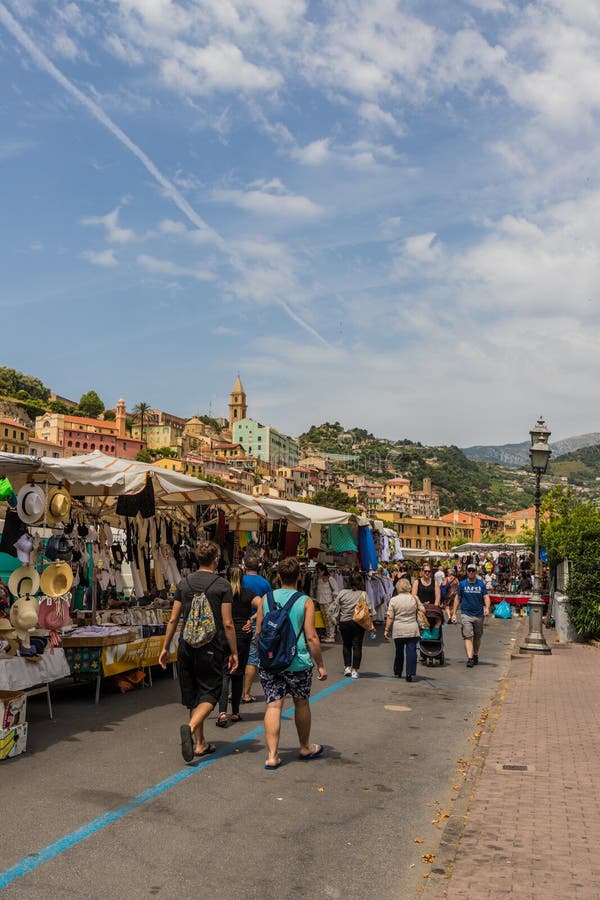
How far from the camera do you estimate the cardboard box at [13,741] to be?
6516 millimetres

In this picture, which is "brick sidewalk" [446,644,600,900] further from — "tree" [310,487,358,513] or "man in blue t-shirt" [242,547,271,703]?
"tree" [310,487,358,513]

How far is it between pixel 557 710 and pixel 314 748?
4.06 meters

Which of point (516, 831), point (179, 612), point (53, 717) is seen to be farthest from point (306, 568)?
point (516, 831)

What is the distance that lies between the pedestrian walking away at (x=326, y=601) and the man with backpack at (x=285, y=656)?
10063 mm

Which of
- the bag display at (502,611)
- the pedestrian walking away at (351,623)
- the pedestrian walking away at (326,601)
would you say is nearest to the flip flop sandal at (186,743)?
the pedestrian walking away at (351,623)

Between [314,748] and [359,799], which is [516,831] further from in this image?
Result: [314,748]

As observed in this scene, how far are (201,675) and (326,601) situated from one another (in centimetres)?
1060

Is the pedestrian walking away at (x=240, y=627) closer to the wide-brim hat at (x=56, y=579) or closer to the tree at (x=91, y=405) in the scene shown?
the wide-brim hat at (x=56, y=579)

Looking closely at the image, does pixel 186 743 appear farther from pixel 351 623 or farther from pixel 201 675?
pixel 351 623

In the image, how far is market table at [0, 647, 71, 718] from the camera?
734cm

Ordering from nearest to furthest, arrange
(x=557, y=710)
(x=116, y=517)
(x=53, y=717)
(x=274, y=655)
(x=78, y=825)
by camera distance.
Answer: (x=78, y=825) < (x=274, y=655) < (x=53, y=717) < (x=557, y=710) < (x=116, y=517)

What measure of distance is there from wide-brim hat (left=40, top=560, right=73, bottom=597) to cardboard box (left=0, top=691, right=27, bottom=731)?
1859 millimetres

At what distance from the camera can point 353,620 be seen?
11.5 m

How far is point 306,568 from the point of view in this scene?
1720 cm
